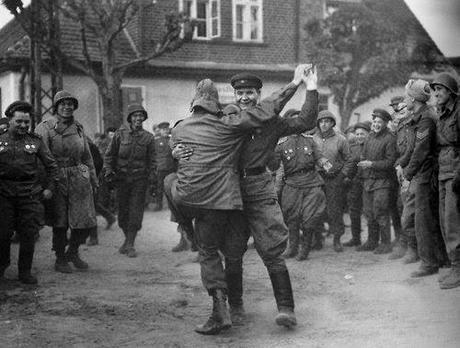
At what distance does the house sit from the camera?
19.1 meters

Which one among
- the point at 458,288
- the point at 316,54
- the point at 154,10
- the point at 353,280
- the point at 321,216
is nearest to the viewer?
the point at 458,288

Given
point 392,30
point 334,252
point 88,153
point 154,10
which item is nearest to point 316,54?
point 392,30

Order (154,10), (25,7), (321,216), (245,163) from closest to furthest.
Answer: (245,163) < (321,216) < (25,7) < (154,10)

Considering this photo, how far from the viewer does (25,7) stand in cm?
1584

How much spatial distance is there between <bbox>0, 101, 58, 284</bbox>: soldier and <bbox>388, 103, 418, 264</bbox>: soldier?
3.85 metres

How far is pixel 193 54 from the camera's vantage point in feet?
67.3

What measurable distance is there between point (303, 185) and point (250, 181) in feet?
11.3

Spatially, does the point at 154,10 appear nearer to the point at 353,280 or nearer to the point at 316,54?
the point at 316,54

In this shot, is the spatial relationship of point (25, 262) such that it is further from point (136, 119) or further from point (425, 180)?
point (425, 180)

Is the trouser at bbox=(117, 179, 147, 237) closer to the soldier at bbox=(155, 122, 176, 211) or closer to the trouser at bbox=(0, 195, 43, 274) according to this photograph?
the trouser at bbox=(0, 195, 43, 274)

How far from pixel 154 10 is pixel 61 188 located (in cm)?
1287

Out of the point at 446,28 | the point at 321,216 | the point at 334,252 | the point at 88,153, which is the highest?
the point at 446,28

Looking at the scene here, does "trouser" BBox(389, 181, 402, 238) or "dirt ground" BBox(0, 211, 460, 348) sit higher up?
"trouser" BBox(389, 181, 402, 238)

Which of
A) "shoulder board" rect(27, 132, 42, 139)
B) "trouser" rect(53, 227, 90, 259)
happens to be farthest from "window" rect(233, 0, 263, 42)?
"shoulder board" rect(27, 132, 42, 139)
